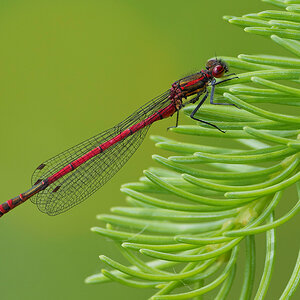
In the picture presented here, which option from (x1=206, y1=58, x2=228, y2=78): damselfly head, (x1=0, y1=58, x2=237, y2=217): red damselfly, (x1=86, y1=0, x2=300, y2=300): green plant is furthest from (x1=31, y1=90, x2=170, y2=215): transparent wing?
(x1=86, y1=0, x2=300, y2=300): green plant

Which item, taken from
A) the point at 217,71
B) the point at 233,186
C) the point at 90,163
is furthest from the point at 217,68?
the point at 90,163

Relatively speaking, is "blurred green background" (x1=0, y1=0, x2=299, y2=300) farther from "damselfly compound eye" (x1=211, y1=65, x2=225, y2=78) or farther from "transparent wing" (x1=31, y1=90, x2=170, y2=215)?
"damselfly compound eye" (x1=211, y1=65, x2=225, y2=78)

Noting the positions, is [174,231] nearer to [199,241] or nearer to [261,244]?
[199,241]

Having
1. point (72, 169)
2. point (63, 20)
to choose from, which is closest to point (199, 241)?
point (72, 169)

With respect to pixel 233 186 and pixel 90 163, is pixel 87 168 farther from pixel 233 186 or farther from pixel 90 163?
pixel 233 186

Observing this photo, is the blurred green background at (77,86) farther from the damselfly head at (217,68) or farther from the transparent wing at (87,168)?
the damselfly head at (217,68)

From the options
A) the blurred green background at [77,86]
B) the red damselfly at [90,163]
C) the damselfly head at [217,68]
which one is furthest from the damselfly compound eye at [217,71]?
the blurred green background at [77,86]
